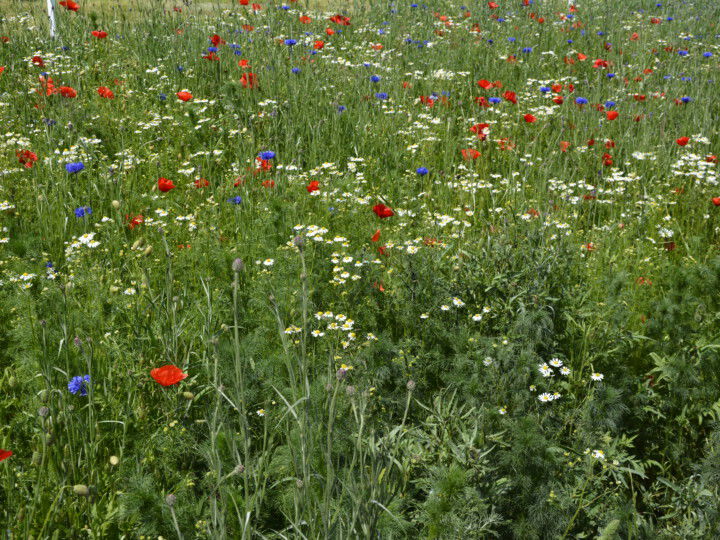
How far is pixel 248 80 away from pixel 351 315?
2495 mm

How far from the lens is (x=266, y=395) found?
2109 mm

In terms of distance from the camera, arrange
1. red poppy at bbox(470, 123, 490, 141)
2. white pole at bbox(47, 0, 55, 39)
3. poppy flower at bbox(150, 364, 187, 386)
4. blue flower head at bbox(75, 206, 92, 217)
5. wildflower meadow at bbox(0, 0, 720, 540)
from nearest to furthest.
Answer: wildflower meadow at bbox(0, 0, 720, 540) < poppy flower at bbox(150, 364, 187, 386) < blue flower head at bbox(75, 206, 92, 217) < red poppy at bbox(470, 123, 490, 141) < white pole at bbox(47, 0, 55, 39)

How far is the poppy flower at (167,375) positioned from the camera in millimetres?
1828

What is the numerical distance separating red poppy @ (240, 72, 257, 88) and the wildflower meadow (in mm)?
54

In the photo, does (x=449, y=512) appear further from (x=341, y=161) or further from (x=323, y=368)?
(x=341, y=161)

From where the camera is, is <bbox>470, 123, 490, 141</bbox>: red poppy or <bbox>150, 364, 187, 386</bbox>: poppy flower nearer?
<bbox>150, 364, 187, 386</bbox>: poppy flower

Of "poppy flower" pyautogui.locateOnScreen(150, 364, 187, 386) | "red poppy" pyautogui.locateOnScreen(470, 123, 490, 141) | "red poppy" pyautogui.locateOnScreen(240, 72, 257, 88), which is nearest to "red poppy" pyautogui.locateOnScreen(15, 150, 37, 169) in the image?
"red poppy" pyautogui.locateOnScreen(240, 72, 257, 88)

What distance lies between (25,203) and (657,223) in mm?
3444

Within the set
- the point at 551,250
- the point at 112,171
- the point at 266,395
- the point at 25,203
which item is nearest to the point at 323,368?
the point at 266,395

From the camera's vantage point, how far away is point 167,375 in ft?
6.07

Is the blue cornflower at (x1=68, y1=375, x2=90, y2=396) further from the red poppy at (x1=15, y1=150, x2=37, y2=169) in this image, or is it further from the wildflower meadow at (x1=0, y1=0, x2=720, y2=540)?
the red poppy at (x1=15, y1=150, x2=37, y2=169)

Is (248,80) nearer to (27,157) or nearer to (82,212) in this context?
(27,157)

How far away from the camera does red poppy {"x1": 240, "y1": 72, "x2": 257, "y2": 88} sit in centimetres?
438

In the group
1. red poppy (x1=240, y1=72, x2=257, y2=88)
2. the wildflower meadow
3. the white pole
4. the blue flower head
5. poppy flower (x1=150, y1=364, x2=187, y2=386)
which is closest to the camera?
the wildflower meadow
